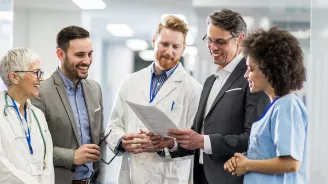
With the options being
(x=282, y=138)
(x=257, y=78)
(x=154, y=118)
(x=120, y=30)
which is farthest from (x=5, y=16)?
(x=282, y=138)

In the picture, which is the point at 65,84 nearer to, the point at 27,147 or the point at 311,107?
the point at 27,147

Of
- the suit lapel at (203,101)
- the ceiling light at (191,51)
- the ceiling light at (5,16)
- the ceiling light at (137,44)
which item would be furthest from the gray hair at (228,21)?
the ceiling light at (137,44)

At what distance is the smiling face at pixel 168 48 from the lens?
10.1 feet

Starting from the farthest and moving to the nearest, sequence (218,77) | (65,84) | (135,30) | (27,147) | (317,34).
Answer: (135,30) → (317,34) → (65,84) → (218,77) → (27,147)

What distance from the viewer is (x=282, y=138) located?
1.97 metres

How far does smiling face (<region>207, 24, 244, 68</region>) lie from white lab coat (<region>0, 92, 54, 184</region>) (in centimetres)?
98

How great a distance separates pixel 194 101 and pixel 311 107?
1144 mm

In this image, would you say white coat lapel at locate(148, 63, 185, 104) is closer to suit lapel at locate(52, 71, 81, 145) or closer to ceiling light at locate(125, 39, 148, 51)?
suit lapel at locate(52, 71, 81, 145)

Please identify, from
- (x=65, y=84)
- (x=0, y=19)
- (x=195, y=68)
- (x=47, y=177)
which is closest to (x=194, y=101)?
(x=65, y=84)

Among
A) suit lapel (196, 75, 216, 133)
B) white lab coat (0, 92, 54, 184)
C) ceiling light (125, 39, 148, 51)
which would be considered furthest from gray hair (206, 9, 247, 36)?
ceiling light (125, 39, 148, 51)

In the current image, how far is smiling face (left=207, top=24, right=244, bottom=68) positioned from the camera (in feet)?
8.76

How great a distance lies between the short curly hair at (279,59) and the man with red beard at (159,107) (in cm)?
102

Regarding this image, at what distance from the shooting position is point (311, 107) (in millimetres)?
3754

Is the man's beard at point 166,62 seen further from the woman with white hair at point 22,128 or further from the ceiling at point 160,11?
the ceiling at point 160,11
